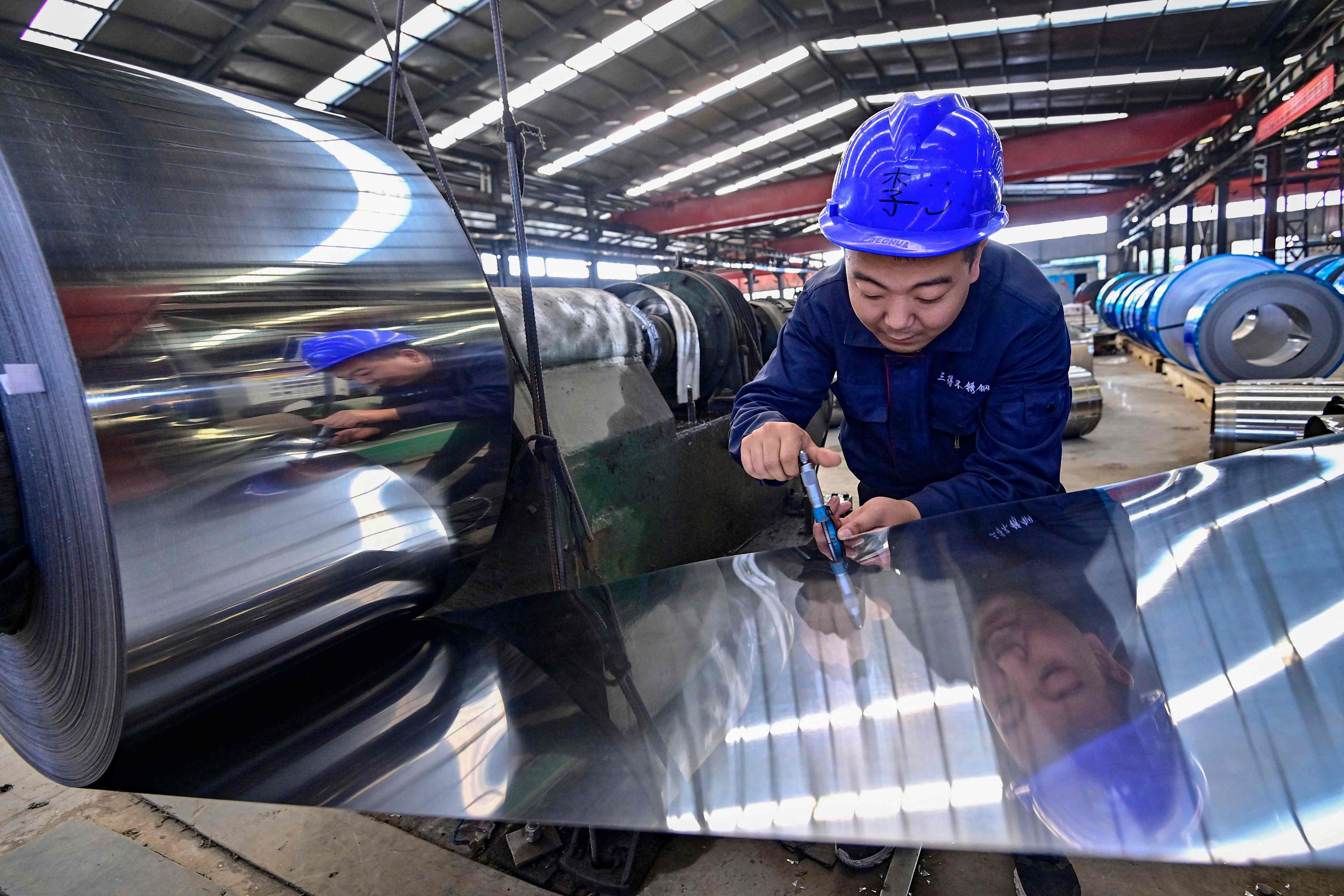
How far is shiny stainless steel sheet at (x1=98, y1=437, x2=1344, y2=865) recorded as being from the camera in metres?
0.55

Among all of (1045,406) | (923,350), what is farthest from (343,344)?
(1045,406)

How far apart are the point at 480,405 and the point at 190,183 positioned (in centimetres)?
42

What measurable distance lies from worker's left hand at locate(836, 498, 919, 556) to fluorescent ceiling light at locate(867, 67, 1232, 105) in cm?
716

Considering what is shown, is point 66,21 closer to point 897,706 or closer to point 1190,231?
point 897,706

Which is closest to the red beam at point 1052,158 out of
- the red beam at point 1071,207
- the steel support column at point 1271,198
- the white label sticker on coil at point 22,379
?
the steel support column at point 1271,198

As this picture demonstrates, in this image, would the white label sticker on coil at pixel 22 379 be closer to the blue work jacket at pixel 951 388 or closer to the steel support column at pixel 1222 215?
the blue work jacket at pixel 951 388

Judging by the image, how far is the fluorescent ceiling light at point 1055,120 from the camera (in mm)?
8852

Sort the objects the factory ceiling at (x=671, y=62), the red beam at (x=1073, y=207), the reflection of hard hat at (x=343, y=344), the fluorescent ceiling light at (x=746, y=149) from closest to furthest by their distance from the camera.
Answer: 1. the reflection of hard hat at (x=343, y=344)
2. the factory ceiling at (x=671, y=62)
3. the fluorescent ceiling light at (x=746, y=149)
4. the red beam at (x=1073, y=207)

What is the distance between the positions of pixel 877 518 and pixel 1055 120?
1002 centimetres

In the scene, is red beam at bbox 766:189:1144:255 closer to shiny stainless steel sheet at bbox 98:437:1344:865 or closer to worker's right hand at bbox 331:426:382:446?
shiny stainless steel sheet at bbox 98:437:1344:865

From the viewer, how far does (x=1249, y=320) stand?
5.12 meters

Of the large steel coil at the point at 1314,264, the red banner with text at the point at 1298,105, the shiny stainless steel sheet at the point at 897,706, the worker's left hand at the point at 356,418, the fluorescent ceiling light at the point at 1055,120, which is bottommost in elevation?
the shiny stainless steel sheet at the point at 897,706

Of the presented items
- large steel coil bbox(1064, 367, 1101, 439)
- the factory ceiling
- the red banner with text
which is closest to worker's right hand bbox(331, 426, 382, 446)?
large steel coil bbox(1064, 367, 1101, 439)

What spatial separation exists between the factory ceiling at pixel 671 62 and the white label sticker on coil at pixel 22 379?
425cm
